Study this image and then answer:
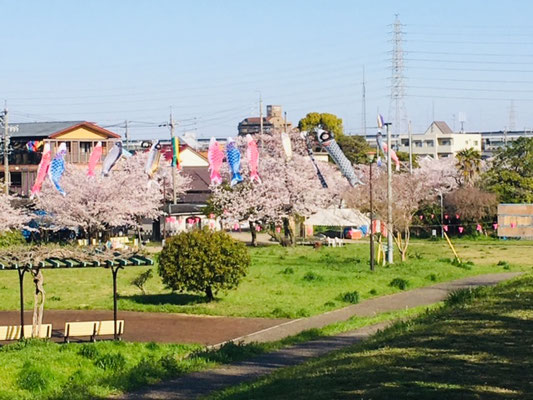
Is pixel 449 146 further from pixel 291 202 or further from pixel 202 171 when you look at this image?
pixel 291 202

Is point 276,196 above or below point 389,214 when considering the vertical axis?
above

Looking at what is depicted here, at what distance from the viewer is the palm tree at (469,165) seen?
72875 millimetres

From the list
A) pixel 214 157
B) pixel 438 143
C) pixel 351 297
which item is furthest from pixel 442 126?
pixel 351 297

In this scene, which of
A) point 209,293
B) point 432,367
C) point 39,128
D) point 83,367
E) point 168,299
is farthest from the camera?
point 39,128

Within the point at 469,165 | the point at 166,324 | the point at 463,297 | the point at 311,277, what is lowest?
the point at 166,324

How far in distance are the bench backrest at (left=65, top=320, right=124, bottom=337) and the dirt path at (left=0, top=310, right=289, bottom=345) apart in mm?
902

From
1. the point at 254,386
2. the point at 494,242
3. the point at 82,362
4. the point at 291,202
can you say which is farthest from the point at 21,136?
the point at 254,386

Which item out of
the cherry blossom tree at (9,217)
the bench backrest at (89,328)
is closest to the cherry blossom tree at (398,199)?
the cherry blossom tree at (9,217)

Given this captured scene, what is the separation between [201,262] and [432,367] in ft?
57.5

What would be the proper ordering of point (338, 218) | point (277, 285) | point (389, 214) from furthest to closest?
1. point (338, 218)
2. point (389, 214)
3. point (277, 285)

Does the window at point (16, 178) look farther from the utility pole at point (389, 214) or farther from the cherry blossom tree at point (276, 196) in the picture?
the utility pole at point (389, 214)

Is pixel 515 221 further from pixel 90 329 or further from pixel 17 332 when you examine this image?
pixel 17 332

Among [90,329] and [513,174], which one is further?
[513,174]

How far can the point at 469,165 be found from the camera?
240 feet
